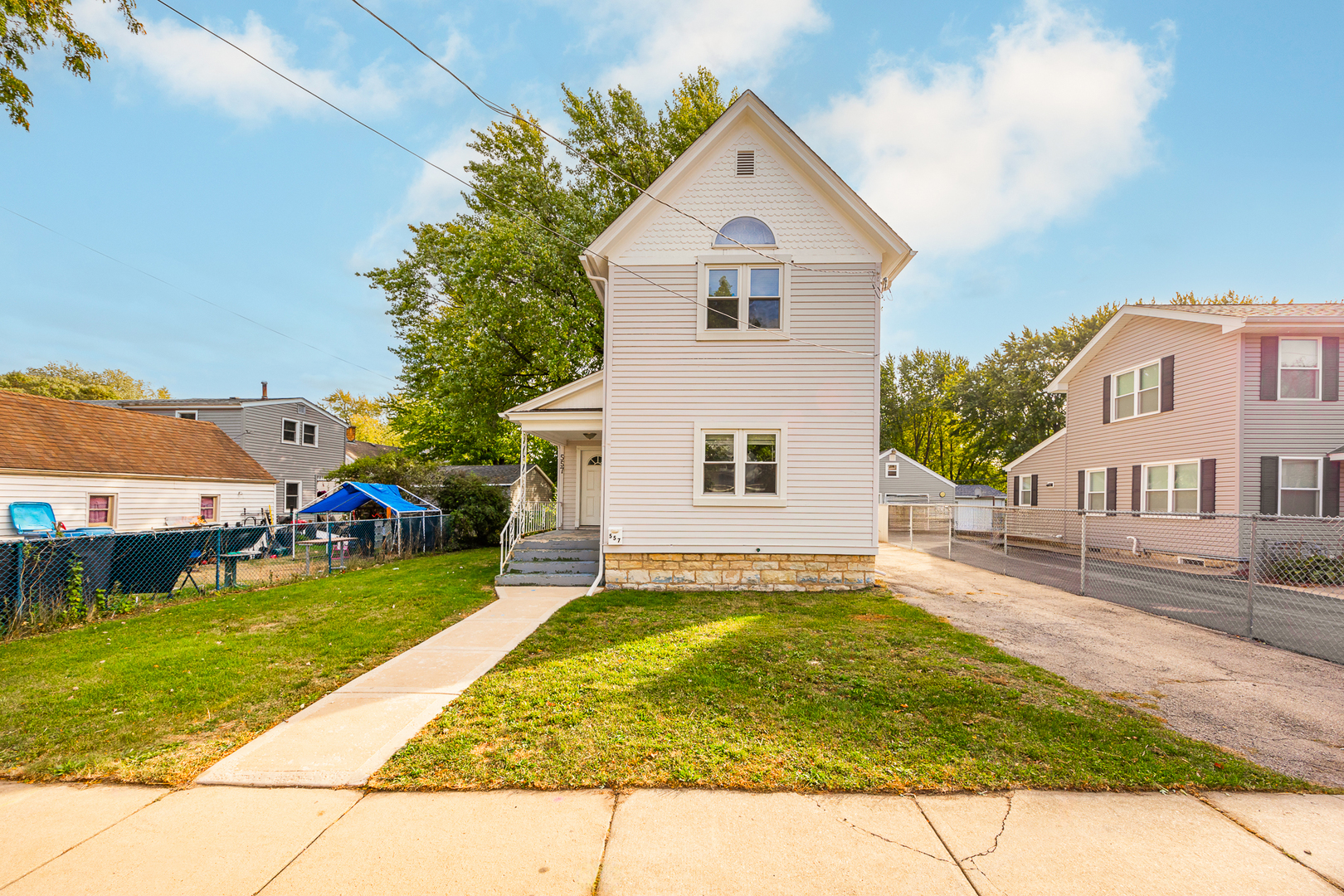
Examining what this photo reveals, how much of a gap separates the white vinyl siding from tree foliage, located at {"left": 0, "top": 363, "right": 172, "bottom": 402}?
30859mm

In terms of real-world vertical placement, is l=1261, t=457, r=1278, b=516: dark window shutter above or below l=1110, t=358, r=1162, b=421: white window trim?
below

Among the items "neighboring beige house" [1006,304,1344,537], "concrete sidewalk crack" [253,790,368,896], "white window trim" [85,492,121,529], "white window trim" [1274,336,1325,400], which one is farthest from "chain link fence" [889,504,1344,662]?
"white window trim" [85,492,121,529]

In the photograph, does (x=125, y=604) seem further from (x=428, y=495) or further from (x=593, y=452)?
(x=428, y=495)

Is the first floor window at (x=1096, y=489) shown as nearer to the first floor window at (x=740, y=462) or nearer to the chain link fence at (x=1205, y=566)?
the chain link fence at (x=1205, y=566)

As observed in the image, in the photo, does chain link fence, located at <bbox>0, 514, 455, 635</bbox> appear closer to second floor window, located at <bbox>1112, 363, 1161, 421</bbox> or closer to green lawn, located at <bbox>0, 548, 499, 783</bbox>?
green lawn, located at <bbox>0, 548, 499, 783</bbox>

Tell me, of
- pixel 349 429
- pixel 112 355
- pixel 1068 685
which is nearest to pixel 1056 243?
pixel 1068 685

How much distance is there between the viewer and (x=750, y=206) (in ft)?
33.6

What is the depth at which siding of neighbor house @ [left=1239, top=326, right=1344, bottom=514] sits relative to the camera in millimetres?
13305

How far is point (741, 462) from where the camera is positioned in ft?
32.8

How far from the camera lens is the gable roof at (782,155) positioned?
9.78 meters

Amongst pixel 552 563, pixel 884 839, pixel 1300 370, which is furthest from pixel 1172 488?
pixel 884 839

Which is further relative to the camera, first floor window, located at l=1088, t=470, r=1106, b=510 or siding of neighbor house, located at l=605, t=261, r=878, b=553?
first floor window, located at l=1088, t=470, r=1106, b=510

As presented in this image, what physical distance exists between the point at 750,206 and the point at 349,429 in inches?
1215

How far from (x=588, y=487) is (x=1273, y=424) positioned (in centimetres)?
1727
